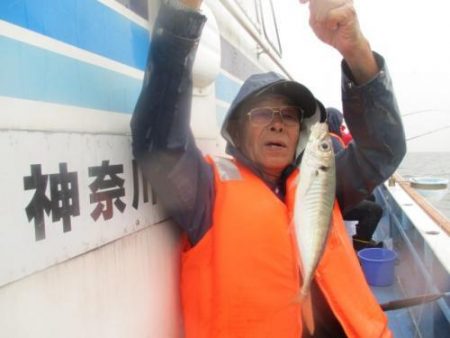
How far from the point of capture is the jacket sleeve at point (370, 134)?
191cm

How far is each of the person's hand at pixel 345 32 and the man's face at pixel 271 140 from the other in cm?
39

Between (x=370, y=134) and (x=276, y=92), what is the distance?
495 millimetres

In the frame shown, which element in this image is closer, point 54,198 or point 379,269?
point 54,198

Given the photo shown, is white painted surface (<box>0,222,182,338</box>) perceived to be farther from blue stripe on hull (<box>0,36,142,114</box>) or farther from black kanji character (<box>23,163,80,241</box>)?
blue stripe on hull (<box>0,36,142,114</box>)

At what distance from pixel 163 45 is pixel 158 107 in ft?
0.66

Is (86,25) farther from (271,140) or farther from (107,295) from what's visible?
(271,140)

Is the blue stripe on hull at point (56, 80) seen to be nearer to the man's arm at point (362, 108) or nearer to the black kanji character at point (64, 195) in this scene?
the black kanji character at point (64, 195)

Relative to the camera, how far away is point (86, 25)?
46.6 inches

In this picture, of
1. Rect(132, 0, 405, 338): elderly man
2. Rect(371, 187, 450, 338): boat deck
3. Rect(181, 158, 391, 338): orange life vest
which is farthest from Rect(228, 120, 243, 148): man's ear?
Rect(371, 187, 450, 338): boat deck

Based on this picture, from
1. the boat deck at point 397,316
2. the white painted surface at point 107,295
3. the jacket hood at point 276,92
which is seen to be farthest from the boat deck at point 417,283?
the white painted surface at point 107,295

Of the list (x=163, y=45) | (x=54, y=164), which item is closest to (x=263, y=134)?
(x=163, y=45)

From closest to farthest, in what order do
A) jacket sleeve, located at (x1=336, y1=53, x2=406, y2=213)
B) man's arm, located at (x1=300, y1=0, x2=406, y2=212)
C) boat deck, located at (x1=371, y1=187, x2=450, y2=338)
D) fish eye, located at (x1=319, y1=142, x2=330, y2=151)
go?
1. fish eye, located at (x1=319, y1=142, x2=330, y2=151)
2. man's arm, located at (x1=300, y1=0, x2=406, y2=212)
3. jacket sleeve, located at (x1=336, y1=53, x2=406, y2=213)
4. boat deck, located at (x1=371, y1=187, x2=450, y2=338)

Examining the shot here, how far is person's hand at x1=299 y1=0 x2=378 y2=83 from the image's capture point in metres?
1.62

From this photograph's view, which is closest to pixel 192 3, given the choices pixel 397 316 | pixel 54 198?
pixel 54 198
